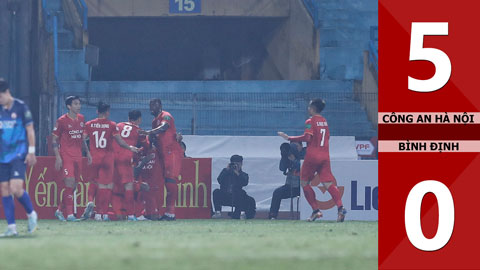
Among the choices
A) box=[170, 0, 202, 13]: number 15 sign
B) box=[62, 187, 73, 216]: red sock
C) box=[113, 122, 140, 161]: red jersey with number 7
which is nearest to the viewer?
box=[62, 187, 73, 216]: red sock

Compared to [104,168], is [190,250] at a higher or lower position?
lower

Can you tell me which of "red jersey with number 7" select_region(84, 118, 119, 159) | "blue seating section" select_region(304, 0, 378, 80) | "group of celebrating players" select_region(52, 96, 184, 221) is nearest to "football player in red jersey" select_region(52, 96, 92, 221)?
"group of celebrating players" select_region(52, 96, 184, 221)

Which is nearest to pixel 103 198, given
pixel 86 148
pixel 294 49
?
pixel 86 148

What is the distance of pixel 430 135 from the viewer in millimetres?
18766

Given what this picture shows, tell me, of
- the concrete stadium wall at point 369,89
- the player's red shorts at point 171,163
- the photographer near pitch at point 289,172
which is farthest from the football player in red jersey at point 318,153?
the concrete stadium wall at point 369,89

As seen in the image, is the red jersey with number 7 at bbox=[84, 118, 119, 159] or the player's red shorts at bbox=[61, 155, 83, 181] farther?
the red jersey with number 7 at bbox=[84, 118, 119, 159]

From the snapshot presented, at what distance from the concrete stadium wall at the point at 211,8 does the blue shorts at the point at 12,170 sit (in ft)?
59.6

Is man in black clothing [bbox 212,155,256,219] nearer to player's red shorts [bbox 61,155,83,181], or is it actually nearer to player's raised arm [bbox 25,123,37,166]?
player's red shorts [bbox 61,155,83,181]

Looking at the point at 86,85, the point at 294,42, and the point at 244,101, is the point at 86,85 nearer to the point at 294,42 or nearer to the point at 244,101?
the point at 244,101

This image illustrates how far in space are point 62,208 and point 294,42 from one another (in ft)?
43.2

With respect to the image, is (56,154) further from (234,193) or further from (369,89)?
(369,89)

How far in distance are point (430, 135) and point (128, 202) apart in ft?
19.4

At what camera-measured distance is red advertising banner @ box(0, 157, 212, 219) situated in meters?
17.5

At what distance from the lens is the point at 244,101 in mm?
23031
